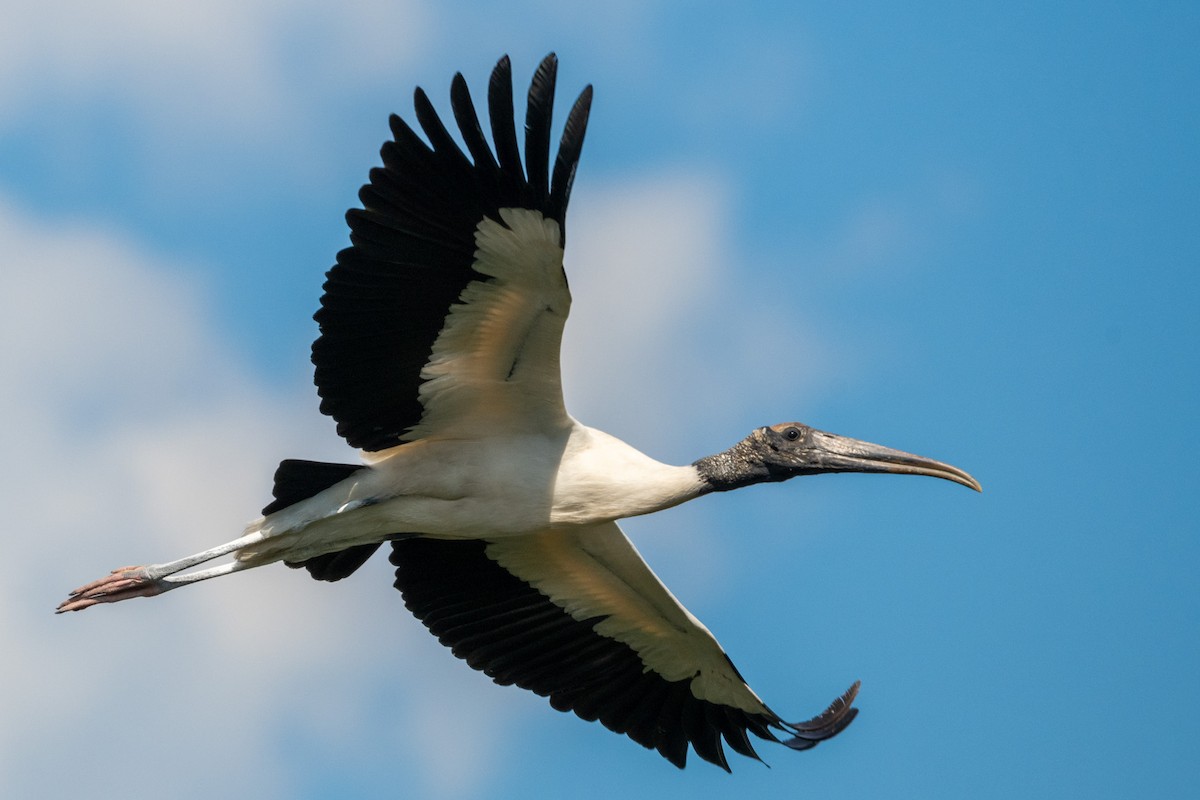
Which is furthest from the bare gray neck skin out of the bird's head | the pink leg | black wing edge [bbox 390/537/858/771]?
the pink leg

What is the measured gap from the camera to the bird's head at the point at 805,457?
41.3ft

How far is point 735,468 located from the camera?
12.6 metres

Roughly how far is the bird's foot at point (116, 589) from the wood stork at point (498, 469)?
0.6 inches

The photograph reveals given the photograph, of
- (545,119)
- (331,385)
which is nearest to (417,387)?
(331,385)

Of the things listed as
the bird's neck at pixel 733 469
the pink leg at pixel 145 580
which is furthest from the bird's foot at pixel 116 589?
the bird's neck at pixel 733 469

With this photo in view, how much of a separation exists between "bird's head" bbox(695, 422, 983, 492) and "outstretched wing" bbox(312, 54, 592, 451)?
55.3 inches

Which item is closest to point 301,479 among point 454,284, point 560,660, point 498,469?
point 498,469

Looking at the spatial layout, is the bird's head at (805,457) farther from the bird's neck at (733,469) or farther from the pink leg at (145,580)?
the pink leg at (145,580)

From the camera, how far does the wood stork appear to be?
11.1 metres

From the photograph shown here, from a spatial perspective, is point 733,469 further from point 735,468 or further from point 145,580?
point 145,580

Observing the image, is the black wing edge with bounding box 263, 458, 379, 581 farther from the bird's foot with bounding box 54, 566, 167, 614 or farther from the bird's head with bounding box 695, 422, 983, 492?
the bird's head with bounding box 695, 422, 983, 492

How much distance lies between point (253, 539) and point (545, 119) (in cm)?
378

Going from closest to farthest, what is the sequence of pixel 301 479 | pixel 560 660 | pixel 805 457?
pixel 301 479 → pixel 805 457 → pixel 560 660

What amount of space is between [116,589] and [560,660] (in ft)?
11.2
